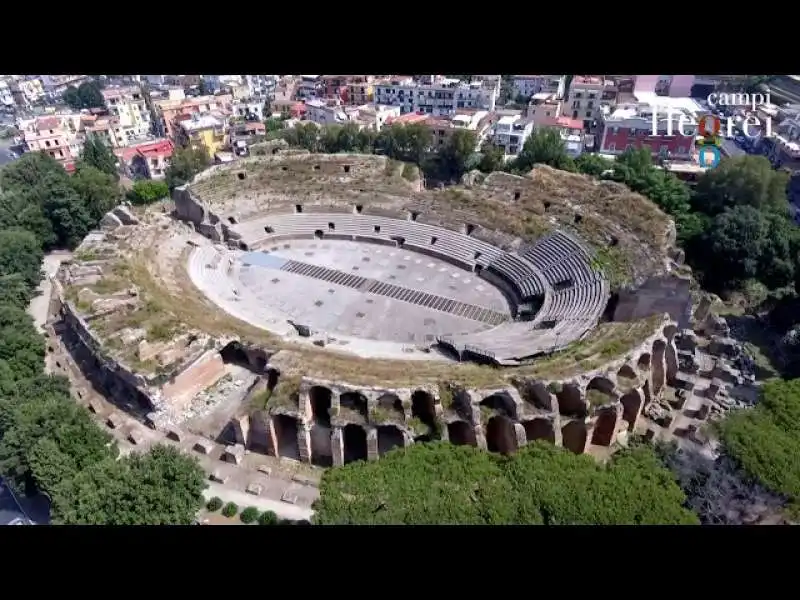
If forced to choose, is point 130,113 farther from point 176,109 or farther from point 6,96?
point 6,96

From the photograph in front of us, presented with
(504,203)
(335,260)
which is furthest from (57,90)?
(504,203)

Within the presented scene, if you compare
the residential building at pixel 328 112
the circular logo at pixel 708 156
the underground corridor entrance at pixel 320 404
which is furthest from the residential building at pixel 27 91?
the circular logo at pixel 708 156

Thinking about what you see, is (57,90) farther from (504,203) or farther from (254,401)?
(254,401)

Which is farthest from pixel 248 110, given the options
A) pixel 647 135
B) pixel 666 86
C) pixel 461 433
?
pixel 461 433

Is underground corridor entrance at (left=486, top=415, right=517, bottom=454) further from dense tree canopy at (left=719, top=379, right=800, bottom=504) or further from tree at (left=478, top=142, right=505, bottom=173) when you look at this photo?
tree at (left=478, top=142, right=505, bottom=173)

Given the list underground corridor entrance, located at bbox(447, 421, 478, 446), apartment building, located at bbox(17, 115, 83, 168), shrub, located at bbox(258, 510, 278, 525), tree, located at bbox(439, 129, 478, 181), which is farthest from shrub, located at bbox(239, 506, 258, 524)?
apartment building, located at bbox(17, 115, 83, 168)
